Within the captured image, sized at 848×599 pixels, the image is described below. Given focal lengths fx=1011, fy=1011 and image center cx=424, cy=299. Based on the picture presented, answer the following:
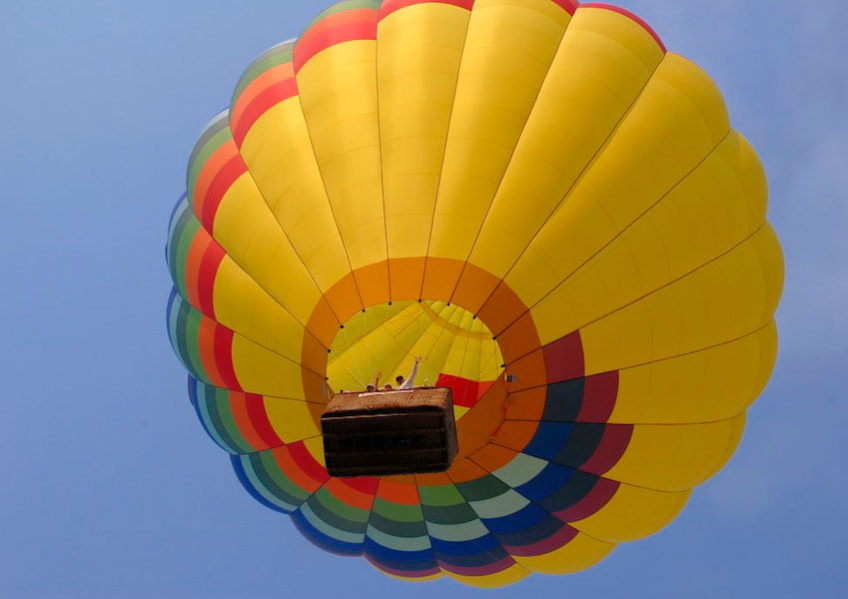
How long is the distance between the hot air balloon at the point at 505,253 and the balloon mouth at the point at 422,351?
161 centimetres

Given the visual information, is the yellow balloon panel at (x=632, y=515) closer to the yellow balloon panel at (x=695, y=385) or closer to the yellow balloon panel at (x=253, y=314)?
the yellow balloon panel at (x=695, y=385)

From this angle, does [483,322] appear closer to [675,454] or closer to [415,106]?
[415,106]

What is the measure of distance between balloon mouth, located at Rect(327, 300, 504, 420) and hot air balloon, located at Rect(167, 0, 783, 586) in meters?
1.61

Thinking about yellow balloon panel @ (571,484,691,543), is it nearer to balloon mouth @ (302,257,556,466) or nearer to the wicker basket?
balloon mouth @ (302,257,556,466)

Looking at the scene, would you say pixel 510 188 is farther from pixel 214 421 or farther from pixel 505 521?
pixel 214 421

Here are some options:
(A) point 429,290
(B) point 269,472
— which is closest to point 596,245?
(A) point 429,290

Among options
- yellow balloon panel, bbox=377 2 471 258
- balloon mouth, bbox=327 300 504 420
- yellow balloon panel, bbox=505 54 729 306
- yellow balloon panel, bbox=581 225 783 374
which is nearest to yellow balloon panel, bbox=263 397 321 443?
yellow balloon panel, bbox=377 2 471 258

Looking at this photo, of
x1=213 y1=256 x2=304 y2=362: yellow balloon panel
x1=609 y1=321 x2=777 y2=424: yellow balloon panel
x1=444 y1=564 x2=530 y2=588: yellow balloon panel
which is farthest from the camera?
x1=444 y1=564 x2=530 y2=588: yellow balloon panel

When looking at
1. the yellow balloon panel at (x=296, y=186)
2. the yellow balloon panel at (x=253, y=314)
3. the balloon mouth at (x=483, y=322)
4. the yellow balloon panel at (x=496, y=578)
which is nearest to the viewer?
the balloon mouth at (x=483, y=322)

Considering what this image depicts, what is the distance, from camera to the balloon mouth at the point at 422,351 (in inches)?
422

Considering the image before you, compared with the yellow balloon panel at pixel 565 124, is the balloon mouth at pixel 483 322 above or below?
below

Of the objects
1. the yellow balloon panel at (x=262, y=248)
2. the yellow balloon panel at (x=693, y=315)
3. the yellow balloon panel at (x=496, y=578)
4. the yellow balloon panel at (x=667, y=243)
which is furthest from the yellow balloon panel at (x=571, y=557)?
the yellow balloon panel at (x=262, y=248)

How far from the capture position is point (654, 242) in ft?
26.4

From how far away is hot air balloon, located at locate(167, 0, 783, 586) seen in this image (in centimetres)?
783
